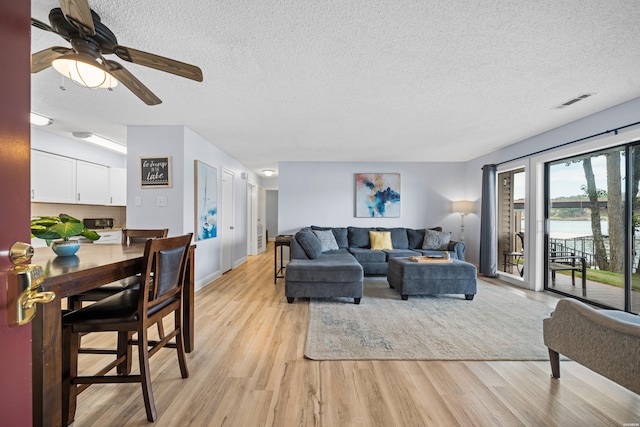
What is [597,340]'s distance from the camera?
1.58m

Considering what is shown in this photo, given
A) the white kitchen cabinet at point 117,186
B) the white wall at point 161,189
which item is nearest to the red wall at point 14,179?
the white wall at point 161,189

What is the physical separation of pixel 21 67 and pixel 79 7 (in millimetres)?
981

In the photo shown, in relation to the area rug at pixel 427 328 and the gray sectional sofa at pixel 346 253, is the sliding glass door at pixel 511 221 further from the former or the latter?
the area rug at pixel 427 328

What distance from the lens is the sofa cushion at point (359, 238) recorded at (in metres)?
5.66

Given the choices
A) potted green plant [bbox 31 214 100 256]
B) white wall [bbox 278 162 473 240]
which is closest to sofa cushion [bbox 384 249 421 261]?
white wall [bbox 278 162 473 240]

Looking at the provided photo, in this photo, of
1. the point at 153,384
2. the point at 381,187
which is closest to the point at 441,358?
the point at 153,384

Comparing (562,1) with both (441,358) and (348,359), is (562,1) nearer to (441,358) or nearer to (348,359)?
(441,358)

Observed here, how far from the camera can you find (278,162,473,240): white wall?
20.2ft

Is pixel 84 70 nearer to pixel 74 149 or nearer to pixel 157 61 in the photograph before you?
pixel 157 61

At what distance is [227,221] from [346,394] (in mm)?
4249

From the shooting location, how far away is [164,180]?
3770 millimetres

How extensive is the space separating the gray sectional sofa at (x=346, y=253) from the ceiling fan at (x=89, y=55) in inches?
97.1

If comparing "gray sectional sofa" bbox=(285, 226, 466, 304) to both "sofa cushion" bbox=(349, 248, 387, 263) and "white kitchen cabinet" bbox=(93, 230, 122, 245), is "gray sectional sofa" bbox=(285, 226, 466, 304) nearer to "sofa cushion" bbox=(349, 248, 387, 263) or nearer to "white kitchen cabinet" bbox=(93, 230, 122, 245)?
"sofa cushion" bbox=(349, 248, 387, 263)

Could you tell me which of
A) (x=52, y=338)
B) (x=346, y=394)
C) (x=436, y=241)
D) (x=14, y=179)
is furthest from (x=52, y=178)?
(x=436, y=241)
